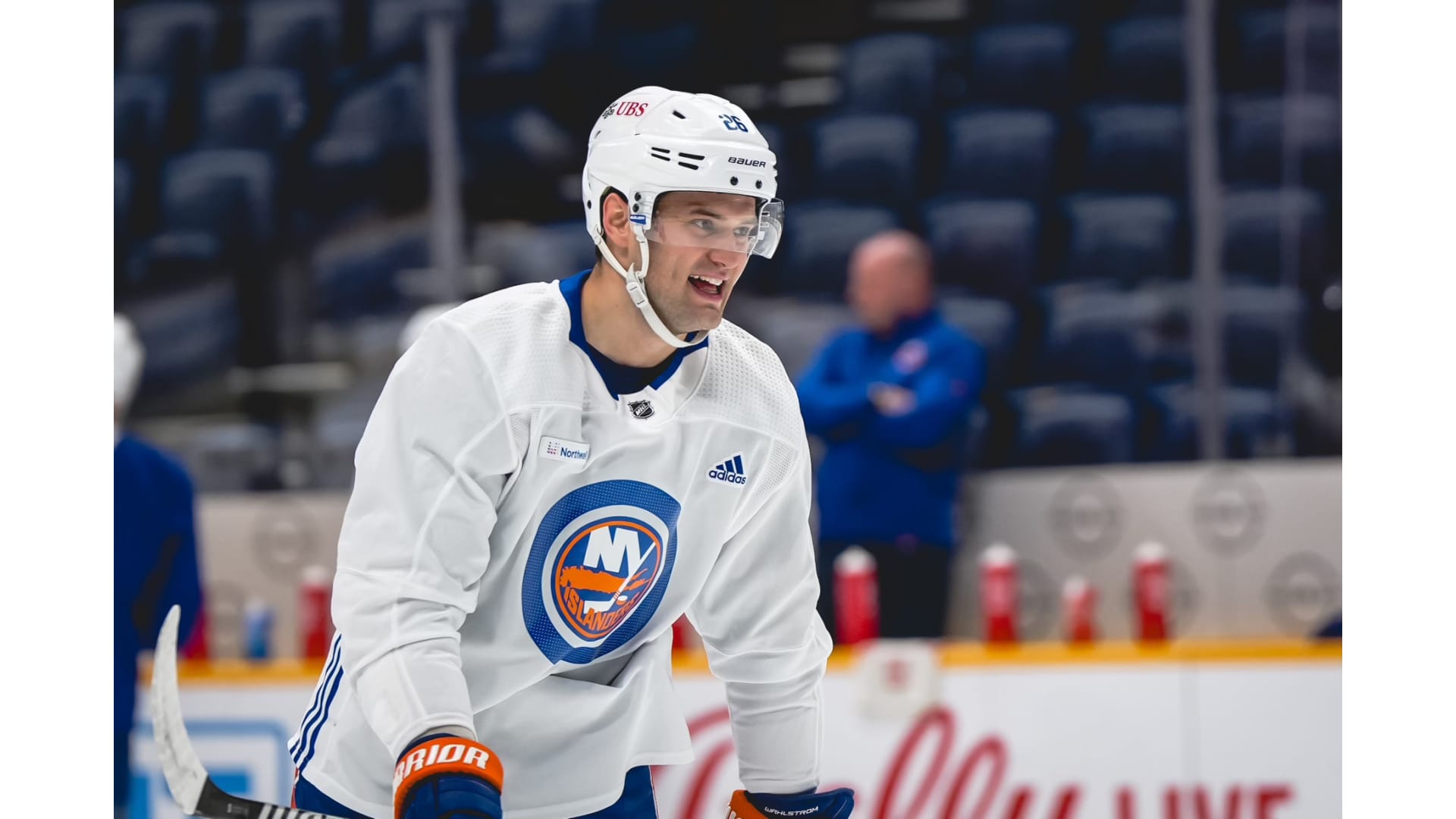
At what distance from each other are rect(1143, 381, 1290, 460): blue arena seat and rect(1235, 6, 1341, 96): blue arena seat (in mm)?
649

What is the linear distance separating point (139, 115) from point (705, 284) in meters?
2.71

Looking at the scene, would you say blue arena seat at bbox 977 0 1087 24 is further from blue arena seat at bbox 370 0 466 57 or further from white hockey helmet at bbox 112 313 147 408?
white hockey helmet at bbox 112 313 147 408

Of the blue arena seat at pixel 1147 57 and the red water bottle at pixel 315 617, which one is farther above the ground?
the blue arena seat at pixel 1147 57

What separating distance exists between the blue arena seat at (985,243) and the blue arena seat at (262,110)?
1.49 meters

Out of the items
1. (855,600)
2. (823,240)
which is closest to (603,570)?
(855,600)

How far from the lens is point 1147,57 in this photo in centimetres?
371

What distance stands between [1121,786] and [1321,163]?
135cm

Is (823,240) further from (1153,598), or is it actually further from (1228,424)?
(1153,598)

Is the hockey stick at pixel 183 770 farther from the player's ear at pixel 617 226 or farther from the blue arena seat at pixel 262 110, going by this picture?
the blue arena seat at pixel 262 110

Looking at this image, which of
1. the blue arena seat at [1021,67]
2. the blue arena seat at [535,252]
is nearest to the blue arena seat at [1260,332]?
the blue arena seat at [1021,67]

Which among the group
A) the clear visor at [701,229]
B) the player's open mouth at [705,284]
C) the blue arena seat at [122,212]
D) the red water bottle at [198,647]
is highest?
the blue arena seat at [122,212]

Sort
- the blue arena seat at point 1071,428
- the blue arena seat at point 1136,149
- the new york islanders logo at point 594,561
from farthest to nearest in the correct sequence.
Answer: the blue arena seat at point 1136,149 < the blue arena seat at point 1071,428 < the new york islanders logo at point 594,561

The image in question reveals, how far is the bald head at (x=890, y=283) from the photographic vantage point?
11.0 ft

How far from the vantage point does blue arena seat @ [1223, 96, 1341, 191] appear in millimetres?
3496
